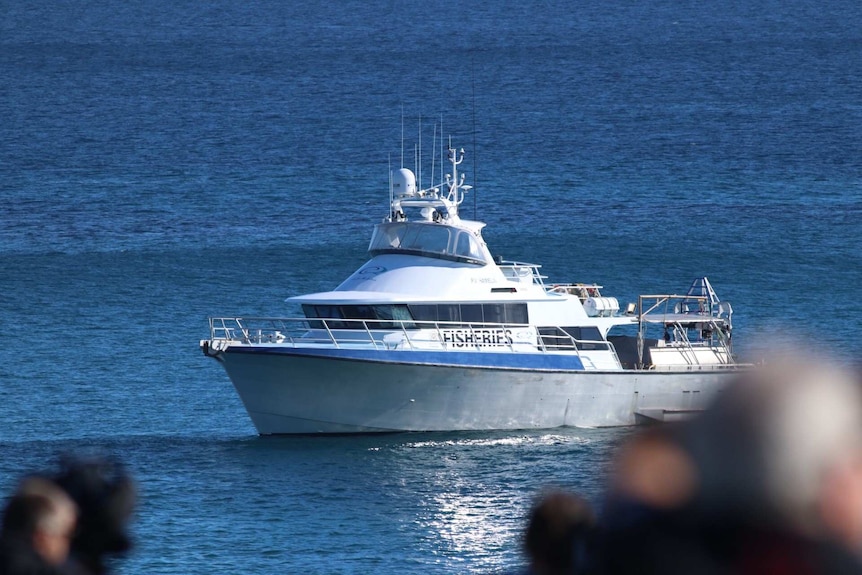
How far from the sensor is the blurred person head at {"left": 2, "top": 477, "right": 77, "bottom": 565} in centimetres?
234

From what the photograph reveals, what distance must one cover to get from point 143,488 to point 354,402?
6.41 metres

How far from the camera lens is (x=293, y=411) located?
4047cm

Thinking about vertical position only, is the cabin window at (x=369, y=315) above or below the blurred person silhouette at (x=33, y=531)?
below

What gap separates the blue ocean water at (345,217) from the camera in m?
35.6

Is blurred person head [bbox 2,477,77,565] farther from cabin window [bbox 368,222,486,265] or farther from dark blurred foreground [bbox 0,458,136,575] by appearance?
cabin window [bbox 368,222,486,265]

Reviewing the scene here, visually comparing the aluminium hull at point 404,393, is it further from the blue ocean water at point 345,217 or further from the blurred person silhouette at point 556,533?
the blurred person silhouette at point 556,533

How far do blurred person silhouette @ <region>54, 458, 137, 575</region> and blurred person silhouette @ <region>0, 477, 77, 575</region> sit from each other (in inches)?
4.0

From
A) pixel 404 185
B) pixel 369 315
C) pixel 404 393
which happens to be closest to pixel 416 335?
pixel 369 315

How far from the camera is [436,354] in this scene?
39.6 meters

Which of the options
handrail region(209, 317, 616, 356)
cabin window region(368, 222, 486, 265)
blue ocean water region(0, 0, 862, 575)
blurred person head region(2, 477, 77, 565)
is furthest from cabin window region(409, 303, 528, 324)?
blurred person head region(2, 477, 77, 565)

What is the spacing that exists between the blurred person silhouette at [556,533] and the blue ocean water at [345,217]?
349mm

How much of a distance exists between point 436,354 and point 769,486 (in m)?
37.5

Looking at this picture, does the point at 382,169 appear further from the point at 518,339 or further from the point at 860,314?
the point at 518,339

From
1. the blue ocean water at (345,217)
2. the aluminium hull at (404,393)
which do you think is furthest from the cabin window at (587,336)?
the blue ocean water at (345,217)
